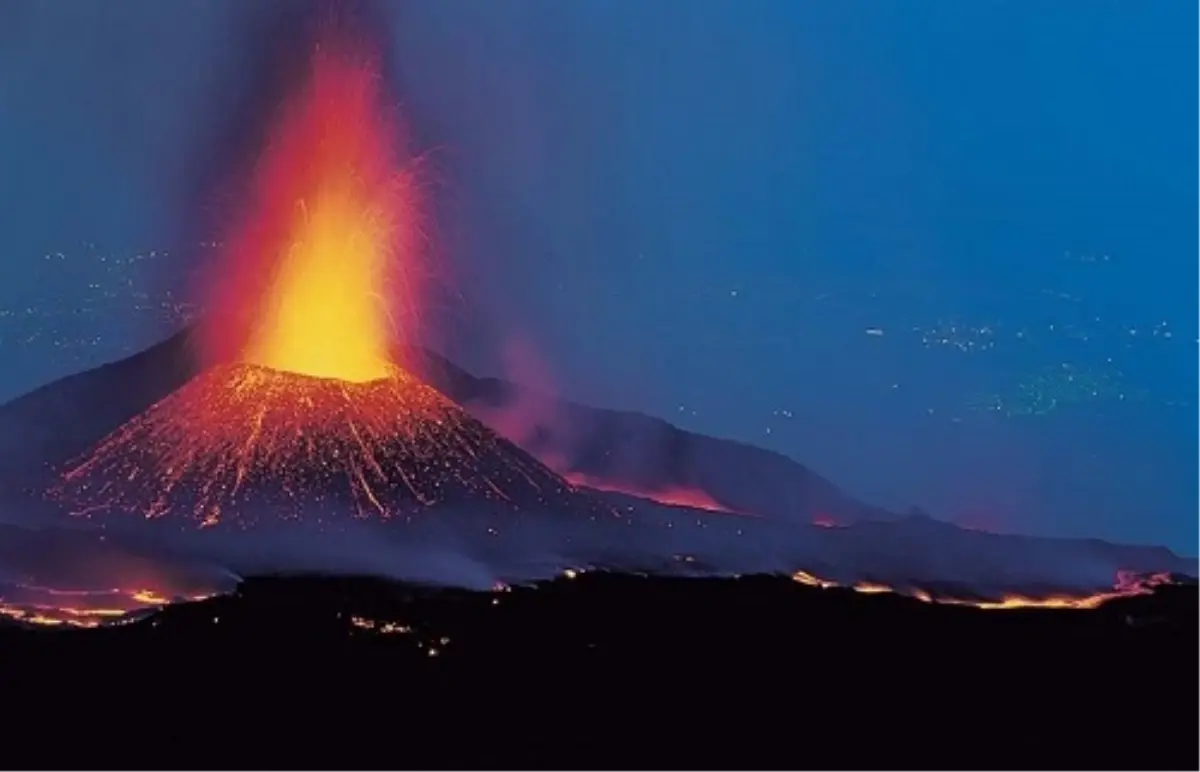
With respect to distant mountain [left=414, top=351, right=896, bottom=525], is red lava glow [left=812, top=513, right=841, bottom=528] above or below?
below

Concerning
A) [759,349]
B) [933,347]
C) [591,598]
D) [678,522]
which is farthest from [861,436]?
[591,598]

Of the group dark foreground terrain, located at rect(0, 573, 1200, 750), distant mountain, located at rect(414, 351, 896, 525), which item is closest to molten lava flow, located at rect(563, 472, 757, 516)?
distant mountain, located at rect(414, 351, 896, 525)

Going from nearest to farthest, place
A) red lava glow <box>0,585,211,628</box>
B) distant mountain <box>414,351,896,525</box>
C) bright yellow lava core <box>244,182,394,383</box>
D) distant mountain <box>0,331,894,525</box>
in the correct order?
1. red lava glow <box>0,585,211,628</box>
2. bright yellow lava core <box>244,182,394,383</box>
3. distant mountain <box>0,331,894,525</box>
4. distant mountain <box>414,351,896,525</box>

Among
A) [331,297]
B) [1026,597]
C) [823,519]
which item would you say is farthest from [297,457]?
[823,519]

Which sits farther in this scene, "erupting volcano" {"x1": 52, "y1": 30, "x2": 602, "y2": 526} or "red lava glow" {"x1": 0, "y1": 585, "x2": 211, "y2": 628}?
"erupting volcano" {"x1": 52, "y1": 30, "x2": 602, "y2": 526}

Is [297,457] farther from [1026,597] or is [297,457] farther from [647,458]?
[647,458]

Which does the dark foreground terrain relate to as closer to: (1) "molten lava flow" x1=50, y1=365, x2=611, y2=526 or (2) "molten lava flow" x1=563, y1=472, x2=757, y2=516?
(1) "molten lava flow" x1=50, y1=365, x2=611, y2=526

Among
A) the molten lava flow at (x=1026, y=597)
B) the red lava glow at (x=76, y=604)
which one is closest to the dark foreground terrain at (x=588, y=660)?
the red lava glow at (x=76, y=604)
